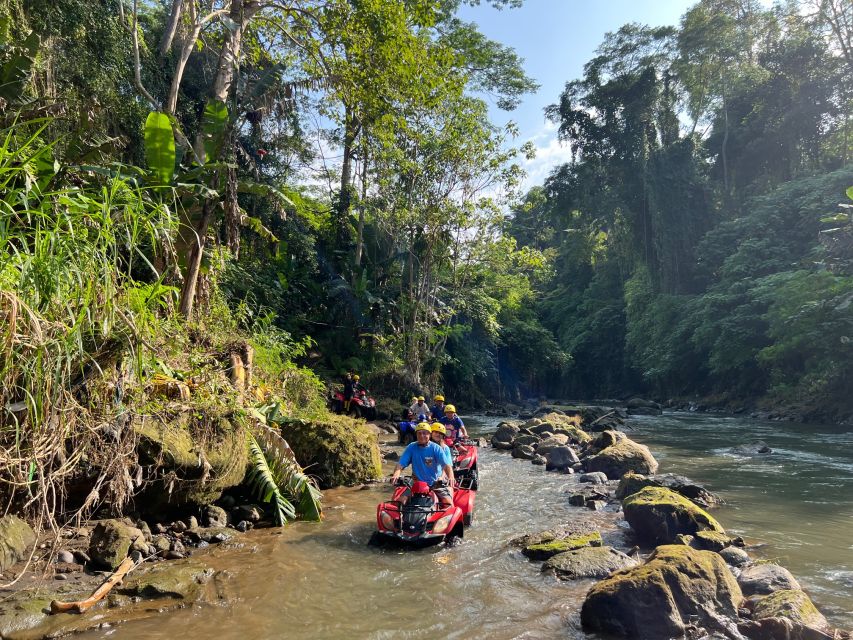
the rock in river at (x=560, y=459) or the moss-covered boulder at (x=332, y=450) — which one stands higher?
the moss-covered boulder at (x=332, y=450)

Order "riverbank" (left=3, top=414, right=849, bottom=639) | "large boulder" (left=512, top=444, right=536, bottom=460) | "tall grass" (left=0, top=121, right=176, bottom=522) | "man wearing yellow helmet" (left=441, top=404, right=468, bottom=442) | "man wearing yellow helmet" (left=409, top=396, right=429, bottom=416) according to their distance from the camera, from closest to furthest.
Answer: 1. "tall grass" (left=0, top=121, right=176, bottom=522)
2. "riverbank" (left=3, top=414, right=849, bottom=639)
3. "man wearing yellow helmet" (left=441, top=404, right=468, bottom=442)
4. "large boulder" (left=512, top=444, right=536, bottom=460)
5. "man wearing yellow helmet" (left=409, top=396, right=429, bottom=416)

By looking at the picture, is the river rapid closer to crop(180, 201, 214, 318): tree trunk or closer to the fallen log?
the fallen log

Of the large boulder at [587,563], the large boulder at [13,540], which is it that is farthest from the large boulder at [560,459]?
the large boulder at [13,540]

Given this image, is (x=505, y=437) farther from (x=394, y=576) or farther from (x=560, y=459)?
Answer: (x=394, y=576)

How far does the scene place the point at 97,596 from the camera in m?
4.30

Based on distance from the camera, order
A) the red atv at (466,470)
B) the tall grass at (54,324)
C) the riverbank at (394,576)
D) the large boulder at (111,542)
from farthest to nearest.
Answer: the red atv at (466,470), the large boulder at (111,542), the riverbank at (394,576), the tall grass at (54,324)

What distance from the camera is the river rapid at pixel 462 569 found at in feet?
14.5

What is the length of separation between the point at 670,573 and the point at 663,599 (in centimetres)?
29

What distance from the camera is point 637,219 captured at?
32406 mm

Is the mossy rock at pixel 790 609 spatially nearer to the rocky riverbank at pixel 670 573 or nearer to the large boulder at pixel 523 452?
the rocky riverbank at pixel 670 573

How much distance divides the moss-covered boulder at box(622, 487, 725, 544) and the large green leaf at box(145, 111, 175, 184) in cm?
727

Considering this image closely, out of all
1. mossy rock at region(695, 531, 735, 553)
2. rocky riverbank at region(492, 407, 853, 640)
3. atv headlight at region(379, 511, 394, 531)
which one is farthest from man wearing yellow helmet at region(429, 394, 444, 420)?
mossy rock at region(695, 531, 735, 553)

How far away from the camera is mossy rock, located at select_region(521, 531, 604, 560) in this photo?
598 cm

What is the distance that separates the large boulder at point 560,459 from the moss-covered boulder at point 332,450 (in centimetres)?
399
